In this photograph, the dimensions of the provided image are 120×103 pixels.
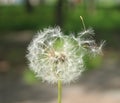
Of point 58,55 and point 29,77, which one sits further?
point 29,77

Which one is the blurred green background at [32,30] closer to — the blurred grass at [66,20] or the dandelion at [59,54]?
the blurred grass at [66,20]

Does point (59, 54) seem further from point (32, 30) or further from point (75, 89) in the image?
point (32, 30)

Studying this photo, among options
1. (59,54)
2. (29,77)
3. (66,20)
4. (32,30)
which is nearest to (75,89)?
(29,77)

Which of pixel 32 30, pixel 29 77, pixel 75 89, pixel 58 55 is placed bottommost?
pixel 58 55

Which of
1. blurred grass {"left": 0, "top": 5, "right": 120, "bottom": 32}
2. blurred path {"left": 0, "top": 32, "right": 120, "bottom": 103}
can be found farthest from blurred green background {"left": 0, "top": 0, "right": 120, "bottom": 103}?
blurred path {"left": 0, "top": 32, "right": 120, "bottom": 103}

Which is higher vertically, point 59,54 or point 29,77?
point 29,77

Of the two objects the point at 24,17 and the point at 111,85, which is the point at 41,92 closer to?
the point at 111,85

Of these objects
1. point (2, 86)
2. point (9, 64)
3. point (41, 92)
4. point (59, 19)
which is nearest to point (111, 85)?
point (41, 92)

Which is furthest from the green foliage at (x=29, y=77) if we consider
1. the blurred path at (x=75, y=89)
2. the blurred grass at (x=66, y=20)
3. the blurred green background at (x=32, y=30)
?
the blurred grass at (x=66, y=20)
